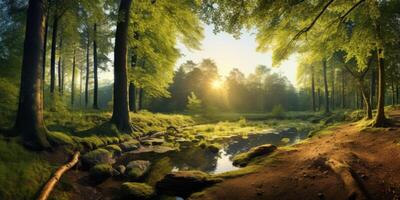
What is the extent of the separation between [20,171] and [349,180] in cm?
778

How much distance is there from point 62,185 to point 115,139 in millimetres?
6254

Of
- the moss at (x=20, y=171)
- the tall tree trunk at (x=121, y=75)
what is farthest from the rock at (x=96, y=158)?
the tall tree trunk at (x=121, y=75)

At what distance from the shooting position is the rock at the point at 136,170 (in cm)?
848

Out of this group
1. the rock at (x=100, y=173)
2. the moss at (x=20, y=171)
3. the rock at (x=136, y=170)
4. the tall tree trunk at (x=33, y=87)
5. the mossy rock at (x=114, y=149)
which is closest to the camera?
the moss at (x=20, y=171)

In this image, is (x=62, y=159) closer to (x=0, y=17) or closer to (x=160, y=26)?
(x=160, y=26)

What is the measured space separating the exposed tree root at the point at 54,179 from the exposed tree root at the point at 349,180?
656 cm

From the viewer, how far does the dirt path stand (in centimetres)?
628

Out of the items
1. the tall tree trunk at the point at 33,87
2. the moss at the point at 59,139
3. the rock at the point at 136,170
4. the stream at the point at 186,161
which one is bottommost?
the stream at the point at 186,161

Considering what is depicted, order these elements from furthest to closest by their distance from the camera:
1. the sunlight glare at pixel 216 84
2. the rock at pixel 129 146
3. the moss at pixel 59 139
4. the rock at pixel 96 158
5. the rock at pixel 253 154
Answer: the sunlight glare at pixel 216 84, the rock at pixel 129 146, the rock at pixel 253 154, the moss at pixel 59 139, the rock at pixel 96 158

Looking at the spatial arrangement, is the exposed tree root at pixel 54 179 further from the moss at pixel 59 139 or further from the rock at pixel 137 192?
the rock at pixel 137 192

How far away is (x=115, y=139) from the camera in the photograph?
13.5m

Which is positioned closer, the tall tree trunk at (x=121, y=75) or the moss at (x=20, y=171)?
the moss at (x=20, y=171)

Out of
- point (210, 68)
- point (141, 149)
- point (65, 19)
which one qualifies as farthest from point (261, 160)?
point (210, 68)

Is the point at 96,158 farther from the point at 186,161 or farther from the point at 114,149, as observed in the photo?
the point at 186,161
